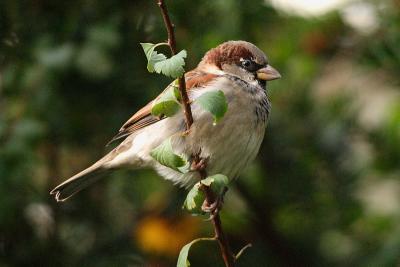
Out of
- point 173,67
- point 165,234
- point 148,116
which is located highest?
point 173,67

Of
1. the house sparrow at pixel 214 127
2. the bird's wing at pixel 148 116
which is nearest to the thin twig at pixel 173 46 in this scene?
the house sparrow at pixel 214 127

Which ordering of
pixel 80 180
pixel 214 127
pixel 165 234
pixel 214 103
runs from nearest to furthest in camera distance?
pixel 214 103
pixel 214 127
pixel 80 180
pixel 165 234

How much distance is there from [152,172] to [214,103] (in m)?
1.89

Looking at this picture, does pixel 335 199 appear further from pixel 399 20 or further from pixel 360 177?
pixel 399 20

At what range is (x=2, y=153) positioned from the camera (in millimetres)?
3965

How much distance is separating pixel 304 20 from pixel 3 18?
1.29 metres

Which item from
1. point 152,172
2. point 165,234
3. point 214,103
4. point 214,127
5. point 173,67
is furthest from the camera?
point 152,172

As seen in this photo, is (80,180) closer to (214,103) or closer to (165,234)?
(165,234)

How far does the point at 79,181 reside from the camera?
12.7 ft

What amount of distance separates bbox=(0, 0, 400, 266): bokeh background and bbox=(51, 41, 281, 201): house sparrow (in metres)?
0.38

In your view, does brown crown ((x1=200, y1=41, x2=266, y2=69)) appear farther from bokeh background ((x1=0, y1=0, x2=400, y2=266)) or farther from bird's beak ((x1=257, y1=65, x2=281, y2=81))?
bokeh background ((x1=0, y1=0, x2=400, y2=266))

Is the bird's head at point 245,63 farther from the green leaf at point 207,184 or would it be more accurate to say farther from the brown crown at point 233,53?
the green leaf at point 207,184

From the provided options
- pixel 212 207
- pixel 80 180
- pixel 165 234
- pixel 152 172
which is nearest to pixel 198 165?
pixel 212 207

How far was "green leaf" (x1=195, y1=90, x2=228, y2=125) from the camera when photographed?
2.63 m
